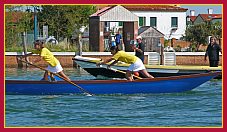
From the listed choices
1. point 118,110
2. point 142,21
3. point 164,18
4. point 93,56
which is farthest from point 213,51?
point 142,21

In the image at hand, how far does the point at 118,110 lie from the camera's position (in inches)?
643

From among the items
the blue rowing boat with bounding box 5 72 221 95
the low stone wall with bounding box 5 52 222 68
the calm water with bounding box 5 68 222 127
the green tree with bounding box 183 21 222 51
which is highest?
the green tree with bounding box 183 21 222 51

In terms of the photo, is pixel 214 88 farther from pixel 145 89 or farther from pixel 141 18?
pixel 141 18

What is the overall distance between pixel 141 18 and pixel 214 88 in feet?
114

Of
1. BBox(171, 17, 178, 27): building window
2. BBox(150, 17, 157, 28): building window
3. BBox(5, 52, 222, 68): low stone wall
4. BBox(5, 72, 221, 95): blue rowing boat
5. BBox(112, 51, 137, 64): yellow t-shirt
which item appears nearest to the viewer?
BBox(112, 51, 137, 64): yellow t-shirt

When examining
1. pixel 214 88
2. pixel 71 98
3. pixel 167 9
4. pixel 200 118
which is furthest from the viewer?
pixel 167 9

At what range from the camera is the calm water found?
47.5 feet

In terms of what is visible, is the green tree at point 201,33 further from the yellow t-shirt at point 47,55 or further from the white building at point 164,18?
the yellow t-shirt at point 47,55

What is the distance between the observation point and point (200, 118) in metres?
15.1

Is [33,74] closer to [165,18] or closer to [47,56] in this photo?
[47,56]

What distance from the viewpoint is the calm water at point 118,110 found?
14.5 metres

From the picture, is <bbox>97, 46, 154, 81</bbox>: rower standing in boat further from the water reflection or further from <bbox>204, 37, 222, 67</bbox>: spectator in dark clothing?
the water reflection

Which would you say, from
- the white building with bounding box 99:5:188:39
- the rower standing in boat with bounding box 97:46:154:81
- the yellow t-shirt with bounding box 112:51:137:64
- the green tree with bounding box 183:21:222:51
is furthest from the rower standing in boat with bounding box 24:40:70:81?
the white building with bounding box 99:5:188:39

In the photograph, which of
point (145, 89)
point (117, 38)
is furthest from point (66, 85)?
point (117, 38)
